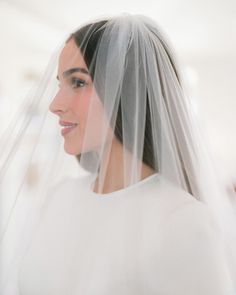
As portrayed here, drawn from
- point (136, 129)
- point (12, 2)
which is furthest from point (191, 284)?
point (12, 2)

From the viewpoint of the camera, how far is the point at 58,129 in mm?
750

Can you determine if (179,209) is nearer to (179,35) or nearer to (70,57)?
(70,57)

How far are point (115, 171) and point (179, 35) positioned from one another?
906 millimetres

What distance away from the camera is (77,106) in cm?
69

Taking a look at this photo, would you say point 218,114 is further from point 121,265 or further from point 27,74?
point 121,265

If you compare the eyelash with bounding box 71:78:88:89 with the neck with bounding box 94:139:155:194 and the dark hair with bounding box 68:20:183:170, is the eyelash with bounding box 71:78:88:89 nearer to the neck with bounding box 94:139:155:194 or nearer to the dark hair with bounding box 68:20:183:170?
the dark hair with bounding box 68:20:183:170

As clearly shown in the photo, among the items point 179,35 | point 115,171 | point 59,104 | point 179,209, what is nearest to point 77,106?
point 59,104

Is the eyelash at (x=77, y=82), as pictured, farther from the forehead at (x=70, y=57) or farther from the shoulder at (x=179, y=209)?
the shoulder at (x=179, y=209)

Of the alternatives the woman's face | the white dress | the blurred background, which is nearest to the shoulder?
the white dress

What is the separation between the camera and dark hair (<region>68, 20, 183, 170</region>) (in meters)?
0.70

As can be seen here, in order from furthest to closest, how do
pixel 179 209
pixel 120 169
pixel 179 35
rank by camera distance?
pixel 179 35, pixel 120 169, pixel 179 209

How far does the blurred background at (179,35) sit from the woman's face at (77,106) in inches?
25.9

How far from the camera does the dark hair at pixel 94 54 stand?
699 millimetres

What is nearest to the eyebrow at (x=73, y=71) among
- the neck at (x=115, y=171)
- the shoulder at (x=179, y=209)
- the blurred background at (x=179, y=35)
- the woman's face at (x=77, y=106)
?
the woman's face at (x=77, y=106)
